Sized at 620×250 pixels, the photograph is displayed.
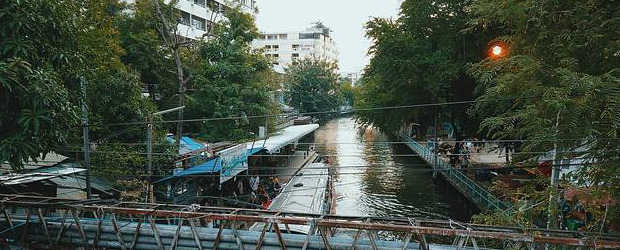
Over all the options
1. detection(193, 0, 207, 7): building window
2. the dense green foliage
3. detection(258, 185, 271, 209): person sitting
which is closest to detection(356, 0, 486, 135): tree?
→ detection(258, 185, 271, 209): person sitting

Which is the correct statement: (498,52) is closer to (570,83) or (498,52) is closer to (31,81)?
(570,83)

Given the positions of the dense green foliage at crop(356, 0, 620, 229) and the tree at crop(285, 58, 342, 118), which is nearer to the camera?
the dense green foliage at crop(356, 0, 620, 229)

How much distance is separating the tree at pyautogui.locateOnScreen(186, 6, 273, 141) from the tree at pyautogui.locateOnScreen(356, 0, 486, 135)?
653 centimetres

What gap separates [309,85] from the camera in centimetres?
6031

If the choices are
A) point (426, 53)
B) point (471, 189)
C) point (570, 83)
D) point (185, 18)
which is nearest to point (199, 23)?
point (185, 18)

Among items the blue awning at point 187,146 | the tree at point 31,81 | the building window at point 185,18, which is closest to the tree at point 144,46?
the blue awning at point 187,146

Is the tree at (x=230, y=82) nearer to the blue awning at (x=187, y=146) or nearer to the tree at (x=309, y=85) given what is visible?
the blue awning at (x=187, y=146)

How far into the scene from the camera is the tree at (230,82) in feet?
77.9

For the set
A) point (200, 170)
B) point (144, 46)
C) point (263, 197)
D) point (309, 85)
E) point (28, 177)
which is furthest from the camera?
point (309, 85)

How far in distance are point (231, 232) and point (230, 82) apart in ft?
57.6

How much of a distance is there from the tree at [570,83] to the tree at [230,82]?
15951 mm

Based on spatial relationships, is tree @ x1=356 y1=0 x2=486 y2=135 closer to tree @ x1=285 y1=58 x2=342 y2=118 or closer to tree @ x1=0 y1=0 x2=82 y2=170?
tree @ x1=0 y1=0 x2=82 y2=170

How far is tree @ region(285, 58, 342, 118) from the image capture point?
197 ft

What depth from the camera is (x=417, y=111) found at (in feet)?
84.4
